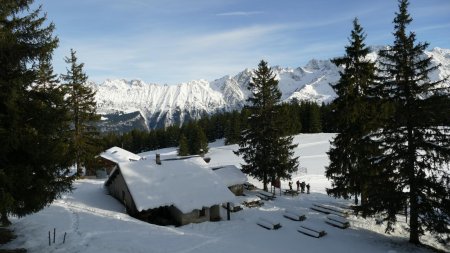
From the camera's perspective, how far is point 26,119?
16.2m

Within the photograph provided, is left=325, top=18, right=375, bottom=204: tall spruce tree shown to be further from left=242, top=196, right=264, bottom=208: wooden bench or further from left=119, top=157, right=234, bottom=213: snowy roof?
left=119, top=157, right=234, bottom=213: snowy roof

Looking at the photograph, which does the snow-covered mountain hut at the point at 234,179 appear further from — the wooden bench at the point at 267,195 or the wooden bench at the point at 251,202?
the wooden bench at the point at 251,202

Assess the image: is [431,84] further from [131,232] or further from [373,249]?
[131,232]

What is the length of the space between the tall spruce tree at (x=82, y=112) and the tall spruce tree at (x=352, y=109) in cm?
2745

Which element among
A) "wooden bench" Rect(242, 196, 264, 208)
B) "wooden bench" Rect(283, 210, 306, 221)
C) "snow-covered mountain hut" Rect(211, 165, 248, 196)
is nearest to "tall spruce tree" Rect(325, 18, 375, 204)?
"wooden bench" Rect(283, 210, 306, 221)

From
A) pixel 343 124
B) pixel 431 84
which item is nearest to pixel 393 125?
pixel 431 84

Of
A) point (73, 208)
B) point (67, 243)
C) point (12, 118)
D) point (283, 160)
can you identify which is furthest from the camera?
point (283, 160)

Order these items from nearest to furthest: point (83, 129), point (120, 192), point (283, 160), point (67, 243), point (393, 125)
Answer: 1. point (67, 243)
2. point (393, 125)
3. point (120, 192)
4. point (283, 160)
5. point (83, 129)

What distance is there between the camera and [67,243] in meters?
20.4

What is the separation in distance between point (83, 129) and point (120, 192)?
41.2 feet

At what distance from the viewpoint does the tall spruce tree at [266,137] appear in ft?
133

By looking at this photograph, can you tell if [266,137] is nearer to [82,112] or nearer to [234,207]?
[234,207]

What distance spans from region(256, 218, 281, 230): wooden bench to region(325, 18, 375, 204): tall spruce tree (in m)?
6.49

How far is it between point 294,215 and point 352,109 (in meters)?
10.1
